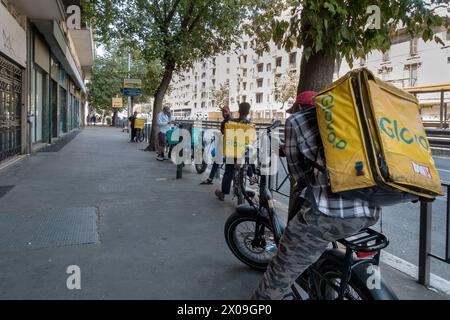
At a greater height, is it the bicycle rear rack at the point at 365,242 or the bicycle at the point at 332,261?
the bicycle rear rack at the point at 365,242

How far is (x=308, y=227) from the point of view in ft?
7.46

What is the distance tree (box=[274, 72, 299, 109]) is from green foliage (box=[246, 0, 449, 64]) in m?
47.0

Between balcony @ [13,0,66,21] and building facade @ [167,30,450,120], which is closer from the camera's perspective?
balcony @ [13,0,66,21]

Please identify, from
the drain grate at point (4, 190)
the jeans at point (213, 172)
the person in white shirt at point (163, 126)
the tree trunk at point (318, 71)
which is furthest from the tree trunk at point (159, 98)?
the tree trunk at point (318, 71)

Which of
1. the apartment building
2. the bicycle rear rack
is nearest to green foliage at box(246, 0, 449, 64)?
the bicycle rear rack

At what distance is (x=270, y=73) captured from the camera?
6116 cm

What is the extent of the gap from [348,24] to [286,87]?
49.4 m

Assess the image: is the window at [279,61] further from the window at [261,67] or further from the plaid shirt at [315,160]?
the plaid shirt at [315,160]

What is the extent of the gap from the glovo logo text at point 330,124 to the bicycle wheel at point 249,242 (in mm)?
1711

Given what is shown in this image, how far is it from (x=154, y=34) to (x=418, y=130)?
41.2 feet

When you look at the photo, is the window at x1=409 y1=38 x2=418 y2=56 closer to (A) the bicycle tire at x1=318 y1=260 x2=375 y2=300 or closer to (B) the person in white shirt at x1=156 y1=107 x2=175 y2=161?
(B) the person in white shirt at x1=156 y1=107 x2=175 y2=161

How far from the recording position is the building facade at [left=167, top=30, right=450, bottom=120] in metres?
34.0

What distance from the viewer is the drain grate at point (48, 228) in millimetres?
4340

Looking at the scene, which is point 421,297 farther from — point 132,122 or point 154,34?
point 132,122
